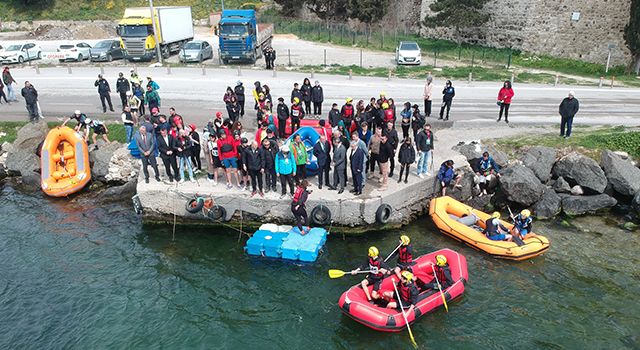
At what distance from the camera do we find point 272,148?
582 inches

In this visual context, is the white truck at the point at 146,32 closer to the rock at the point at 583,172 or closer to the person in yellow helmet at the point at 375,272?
the rock at the point at 583,172

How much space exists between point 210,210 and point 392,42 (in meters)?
34.3

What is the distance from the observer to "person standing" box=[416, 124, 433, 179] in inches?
620

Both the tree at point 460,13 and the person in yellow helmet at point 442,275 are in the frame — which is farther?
the tree at point 460,13

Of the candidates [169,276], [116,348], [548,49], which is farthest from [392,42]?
[116,348]

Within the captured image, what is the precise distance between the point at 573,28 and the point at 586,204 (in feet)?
86.4

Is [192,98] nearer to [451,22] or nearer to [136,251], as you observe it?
[136,251]

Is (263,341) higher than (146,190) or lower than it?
lower

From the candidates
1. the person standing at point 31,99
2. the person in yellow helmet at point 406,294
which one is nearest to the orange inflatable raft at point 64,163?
the person standing at point 31,99

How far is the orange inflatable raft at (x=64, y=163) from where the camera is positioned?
1791 centimetres

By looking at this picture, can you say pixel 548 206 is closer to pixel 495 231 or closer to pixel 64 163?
pixel 495 231

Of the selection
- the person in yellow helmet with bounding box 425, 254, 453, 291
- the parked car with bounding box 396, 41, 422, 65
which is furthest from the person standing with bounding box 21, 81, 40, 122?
the parked car with bounding box 396, 41, 422, 65

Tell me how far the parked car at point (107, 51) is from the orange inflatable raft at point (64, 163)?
19.8 meters

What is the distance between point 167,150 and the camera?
1527 centimetres
